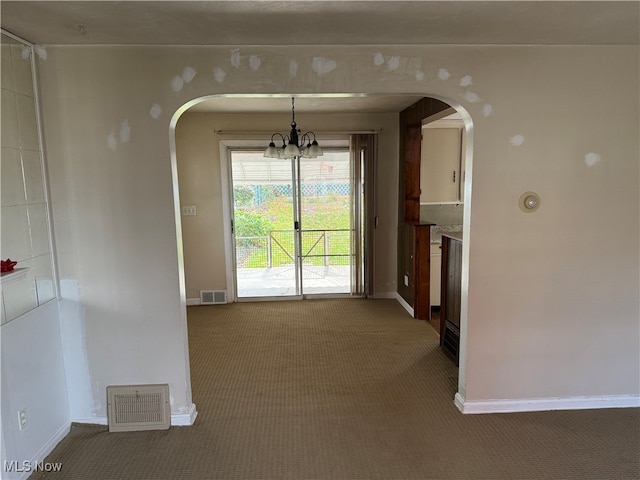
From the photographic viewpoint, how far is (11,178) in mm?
1949

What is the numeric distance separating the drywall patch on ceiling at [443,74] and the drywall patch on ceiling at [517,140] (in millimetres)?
523

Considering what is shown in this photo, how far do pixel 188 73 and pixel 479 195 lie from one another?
5.91ft

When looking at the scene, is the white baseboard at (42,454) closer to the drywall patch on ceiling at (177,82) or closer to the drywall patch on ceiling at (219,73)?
the drywall patch on ceiling at (177,82)

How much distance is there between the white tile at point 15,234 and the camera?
188 cm

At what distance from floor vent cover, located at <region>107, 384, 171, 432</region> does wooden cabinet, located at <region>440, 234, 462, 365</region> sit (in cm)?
219

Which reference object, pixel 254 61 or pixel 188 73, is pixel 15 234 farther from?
pixel 254 61

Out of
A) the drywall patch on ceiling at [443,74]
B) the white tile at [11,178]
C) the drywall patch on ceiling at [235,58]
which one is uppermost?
the drywall patch on ceiling at [235,58]

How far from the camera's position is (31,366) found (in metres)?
2.05

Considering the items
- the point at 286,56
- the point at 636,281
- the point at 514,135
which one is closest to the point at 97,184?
the point at 286,56

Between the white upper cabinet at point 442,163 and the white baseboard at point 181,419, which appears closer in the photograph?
the white baseboard at point 181,419

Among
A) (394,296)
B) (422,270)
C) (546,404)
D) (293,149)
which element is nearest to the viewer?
(546,404)

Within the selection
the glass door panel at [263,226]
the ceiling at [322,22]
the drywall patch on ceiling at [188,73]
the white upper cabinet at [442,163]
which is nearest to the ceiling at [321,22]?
the ceiling at [322,22]

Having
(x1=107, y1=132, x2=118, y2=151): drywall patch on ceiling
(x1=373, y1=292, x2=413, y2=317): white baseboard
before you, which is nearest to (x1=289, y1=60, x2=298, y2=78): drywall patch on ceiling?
(x1=107, y1=132, x2=118, y2=151): drywall patch on ceiling

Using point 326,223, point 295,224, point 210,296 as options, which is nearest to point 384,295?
point 326,223
